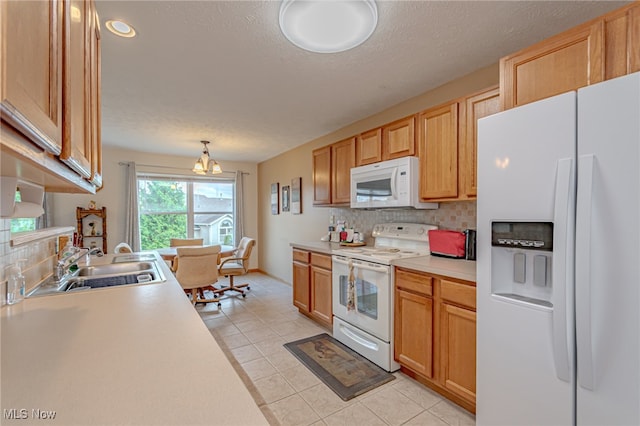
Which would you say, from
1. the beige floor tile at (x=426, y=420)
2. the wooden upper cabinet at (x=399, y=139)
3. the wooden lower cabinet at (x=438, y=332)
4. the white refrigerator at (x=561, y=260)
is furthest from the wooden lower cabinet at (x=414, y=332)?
the wooden upper cabinet at (x=399, y=139)

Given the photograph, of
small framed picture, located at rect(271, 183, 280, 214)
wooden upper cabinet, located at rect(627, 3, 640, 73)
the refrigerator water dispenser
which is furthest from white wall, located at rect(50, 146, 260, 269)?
wooden upper cabinet, located at rect(627, 3, 640, 73)

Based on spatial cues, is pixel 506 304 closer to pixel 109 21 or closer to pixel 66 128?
pixel 66 128

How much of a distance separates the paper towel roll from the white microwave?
2278 mm

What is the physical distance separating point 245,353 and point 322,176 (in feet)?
7.23

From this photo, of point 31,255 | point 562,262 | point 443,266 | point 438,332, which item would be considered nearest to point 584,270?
point 562,262

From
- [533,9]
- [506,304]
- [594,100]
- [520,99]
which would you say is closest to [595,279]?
[506,304]

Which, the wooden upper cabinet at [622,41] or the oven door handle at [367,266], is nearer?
the wooden upper cabinet at [622,41]

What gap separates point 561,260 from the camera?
1.23 meters

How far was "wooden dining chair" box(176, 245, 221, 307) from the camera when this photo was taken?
3.50 meters

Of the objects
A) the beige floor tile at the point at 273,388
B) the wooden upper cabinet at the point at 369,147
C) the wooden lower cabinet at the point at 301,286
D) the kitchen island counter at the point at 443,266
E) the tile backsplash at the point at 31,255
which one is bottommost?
the beige floor tile at the point at 273,388

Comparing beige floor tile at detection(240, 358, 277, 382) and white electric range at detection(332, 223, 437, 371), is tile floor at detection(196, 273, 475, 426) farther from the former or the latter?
white electric range at detection(332, 223, 437, 371)

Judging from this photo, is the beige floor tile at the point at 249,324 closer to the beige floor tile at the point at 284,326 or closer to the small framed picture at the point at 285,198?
the beige floor tile at the point at 284,326

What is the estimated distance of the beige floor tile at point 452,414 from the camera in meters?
1.74

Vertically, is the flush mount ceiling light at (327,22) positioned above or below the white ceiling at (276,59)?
below
